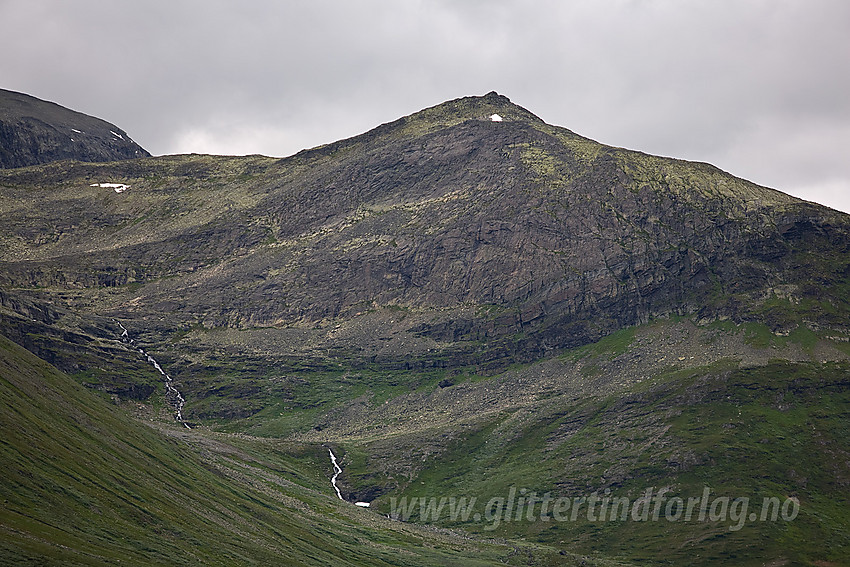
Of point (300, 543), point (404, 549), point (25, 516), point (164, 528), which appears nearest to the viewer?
point (25, 516)

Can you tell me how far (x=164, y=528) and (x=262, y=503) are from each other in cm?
4765

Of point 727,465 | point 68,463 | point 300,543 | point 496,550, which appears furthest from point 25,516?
point 727,465

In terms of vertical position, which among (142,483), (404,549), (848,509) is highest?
(848,509)

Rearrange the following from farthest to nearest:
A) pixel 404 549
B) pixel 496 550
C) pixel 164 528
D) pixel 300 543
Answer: pixel 496 550 < pixel 404 549 < pixel 300 543 < pixel 164 528

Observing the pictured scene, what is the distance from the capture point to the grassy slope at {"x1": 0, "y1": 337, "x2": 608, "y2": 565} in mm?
79500

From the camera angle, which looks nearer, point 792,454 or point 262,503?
point 262,503

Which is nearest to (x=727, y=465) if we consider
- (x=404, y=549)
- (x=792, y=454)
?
(x=792, y=454)

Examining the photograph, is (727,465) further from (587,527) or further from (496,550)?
(496,550)

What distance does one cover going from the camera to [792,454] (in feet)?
634

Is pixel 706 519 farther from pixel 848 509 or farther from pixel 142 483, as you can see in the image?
pixel 142 483

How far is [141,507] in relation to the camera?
98.2 meters

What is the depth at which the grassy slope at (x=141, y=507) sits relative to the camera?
3130 inches

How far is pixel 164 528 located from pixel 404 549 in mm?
59542

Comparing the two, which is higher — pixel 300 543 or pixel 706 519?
pixel 706 519
